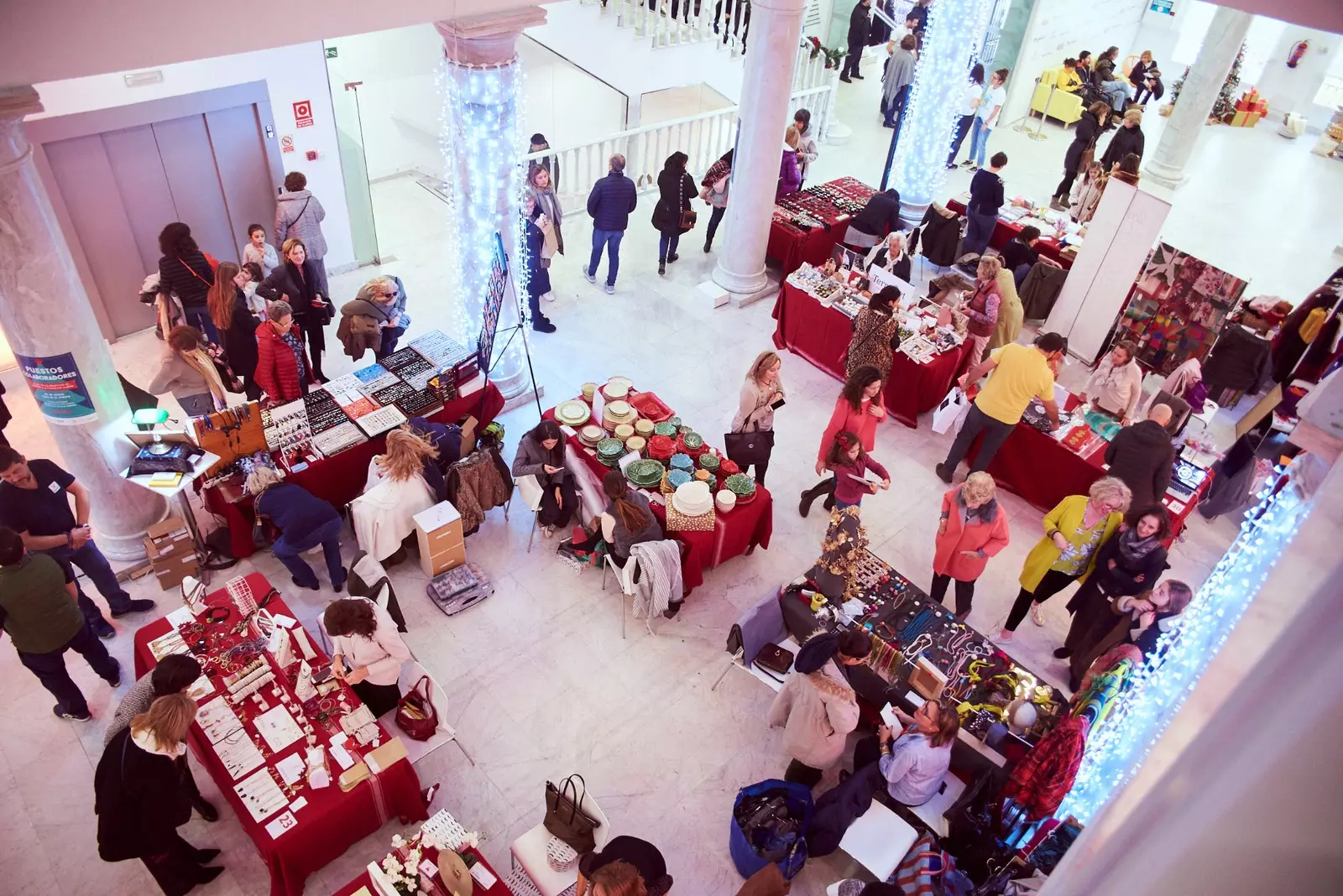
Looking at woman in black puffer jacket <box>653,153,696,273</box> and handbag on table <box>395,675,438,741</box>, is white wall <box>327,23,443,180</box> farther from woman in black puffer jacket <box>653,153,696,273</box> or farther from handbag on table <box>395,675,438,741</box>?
handbag on table <box>395,675,438,741</box>

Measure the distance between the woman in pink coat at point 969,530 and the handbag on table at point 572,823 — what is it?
114 inches

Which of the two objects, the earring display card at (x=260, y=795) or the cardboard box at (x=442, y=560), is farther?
the cardboard box at (x=442, y=560)

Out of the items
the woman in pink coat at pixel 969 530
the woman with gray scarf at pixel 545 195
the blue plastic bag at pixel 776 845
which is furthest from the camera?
the woman with gray scarf at pixel 545 195

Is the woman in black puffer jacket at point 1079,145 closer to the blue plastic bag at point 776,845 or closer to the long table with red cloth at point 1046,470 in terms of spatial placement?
the long table with red cloth at point 1046,470

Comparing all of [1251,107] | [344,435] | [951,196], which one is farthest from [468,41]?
[1251,107]

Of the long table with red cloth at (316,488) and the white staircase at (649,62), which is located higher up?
the white staircase at (649,62)

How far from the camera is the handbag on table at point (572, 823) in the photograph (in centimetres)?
461

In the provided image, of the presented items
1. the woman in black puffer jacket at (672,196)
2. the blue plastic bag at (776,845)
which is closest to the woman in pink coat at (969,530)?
the blue plastic bag at (776,845)

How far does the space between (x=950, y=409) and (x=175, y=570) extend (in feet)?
19.9

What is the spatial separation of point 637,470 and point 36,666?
3747 mm

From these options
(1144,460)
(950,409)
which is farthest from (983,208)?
(1144,460)

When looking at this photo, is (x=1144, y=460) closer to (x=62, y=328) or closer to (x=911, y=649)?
(x=911, y=649)

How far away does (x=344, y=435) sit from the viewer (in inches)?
261

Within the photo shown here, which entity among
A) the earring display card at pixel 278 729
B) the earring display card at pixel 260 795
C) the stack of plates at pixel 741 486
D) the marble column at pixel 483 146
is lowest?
the earring display card at pixel 260 795
